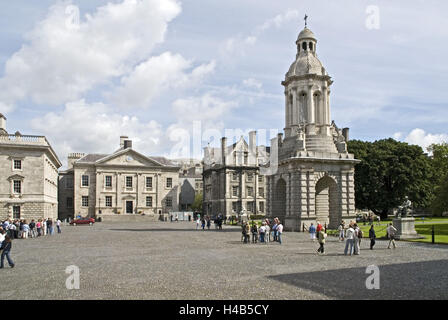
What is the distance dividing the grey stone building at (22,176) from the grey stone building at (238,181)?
32.6 meters

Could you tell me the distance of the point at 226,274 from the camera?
13164 mm

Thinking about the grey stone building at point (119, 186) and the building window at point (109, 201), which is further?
the building window at point (109, 201)

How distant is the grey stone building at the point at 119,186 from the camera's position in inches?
2665

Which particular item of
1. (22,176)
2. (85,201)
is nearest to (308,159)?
(22,176)

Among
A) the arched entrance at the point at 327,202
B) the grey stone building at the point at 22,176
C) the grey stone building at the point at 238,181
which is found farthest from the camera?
the grey stone building at the point at 238,181

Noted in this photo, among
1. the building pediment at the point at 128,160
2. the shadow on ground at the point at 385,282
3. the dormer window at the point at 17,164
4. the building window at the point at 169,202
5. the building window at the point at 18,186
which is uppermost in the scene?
the building pediment at the point at 128,160

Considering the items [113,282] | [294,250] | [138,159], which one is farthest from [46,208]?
[113,282]

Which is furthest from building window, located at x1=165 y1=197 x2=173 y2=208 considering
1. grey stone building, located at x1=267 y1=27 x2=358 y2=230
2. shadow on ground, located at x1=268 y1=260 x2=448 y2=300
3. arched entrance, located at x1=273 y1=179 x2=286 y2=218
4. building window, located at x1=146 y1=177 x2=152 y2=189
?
shadow on ground, located at x1=268 y1=260 x2=448 y2=300

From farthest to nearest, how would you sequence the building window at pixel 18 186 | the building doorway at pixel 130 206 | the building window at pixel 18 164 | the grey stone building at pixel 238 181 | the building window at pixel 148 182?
the building window at pixel 148 182 < the building doorway at pixel 130 206 < the grey stone building at pixel 238 181 < the building window at pixel 18 164 < the building window at pixel 18 186

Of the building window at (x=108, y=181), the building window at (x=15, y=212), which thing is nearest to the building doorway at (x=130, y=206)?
the building window at (x=108, y=181)

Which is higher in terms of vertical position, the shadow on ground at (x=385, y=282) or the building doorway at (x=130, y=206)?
the shadow on ground at (x=385, y=282)

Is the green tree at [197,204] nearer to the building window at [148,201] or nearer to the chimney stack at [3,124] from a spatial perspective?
the building window at [148,201]
